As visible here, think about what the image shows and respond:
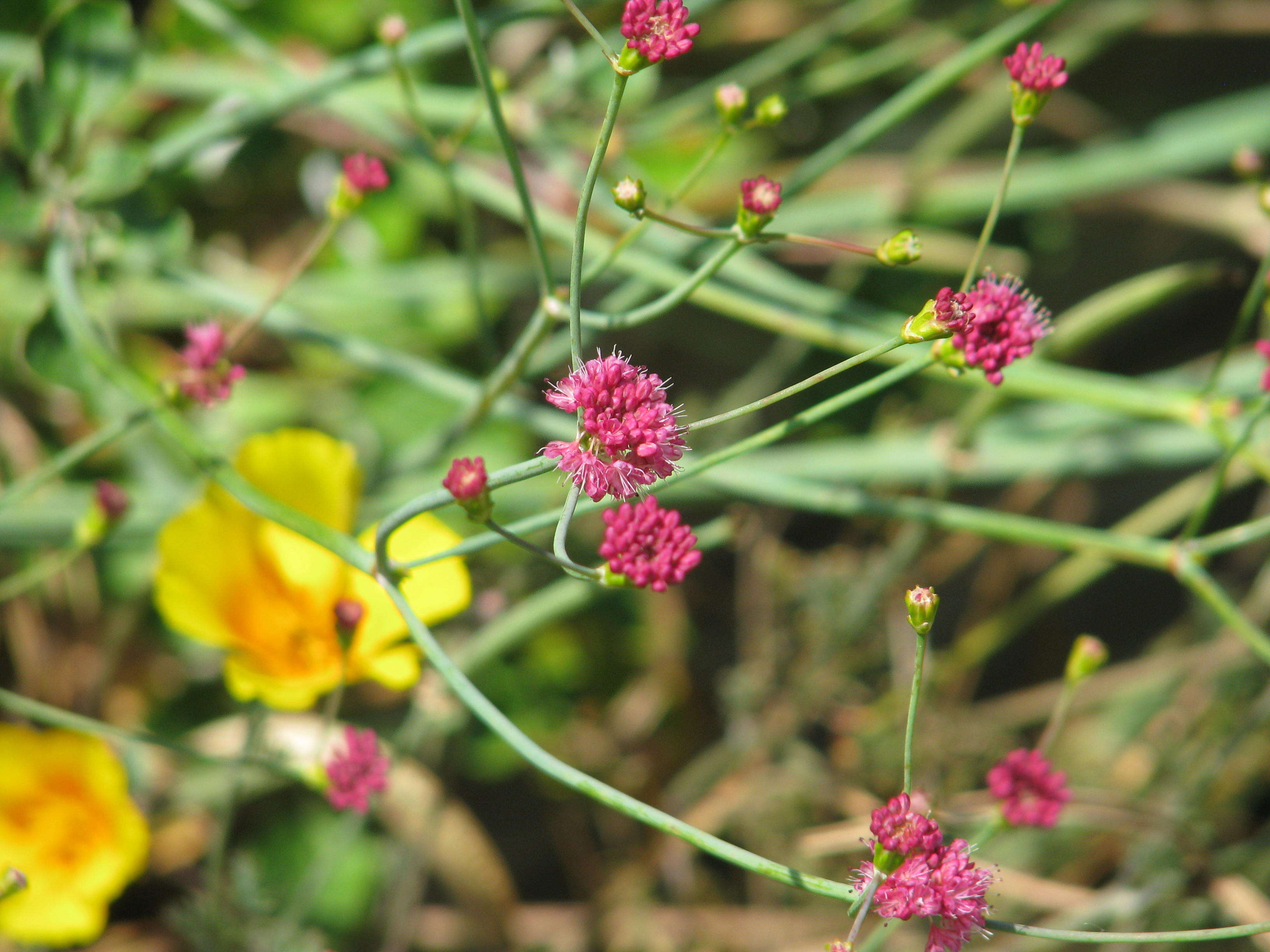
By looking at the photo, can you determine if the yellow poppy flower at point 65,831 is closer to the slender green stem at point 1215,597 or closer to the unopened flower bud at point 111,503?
the unopened flower bud at point 111,503

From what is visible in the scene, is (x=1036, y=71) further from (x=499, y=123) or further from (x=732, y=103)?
(x=499, y=123)

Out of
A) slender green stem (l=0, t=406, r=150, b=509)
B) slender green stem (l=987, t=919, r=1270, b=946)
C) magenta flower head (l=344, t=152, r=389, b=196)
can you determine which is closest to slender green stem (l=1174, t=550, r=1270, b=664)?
slender green stem (l=987, t=919, r=1270, b=946)

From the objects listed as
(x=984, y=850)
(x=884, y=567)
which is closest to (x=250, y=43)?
(x=884, y=567)

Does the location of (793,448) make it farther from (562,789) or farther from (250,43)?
(250,43)

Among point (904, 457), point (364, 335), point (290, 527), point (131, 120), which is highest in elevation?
point (131, 120)

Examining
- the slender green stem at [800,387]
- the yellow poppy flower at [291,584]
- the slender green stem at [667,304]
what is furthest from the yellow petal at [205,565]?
the slender green stem at [800,387]

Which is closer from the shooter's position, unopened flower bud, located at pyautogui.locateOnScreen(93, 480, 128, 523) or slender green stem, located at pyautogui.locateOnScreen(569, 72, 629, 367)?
slender green stem, located at pyautogui.locateOnScreen(569, 72, 629, 367)

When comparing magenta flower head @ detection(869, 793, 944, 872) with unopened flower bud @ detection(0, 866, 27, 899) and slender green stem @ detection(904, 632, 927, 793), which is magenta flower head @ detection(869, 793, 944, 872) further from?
unopened flower bud @ detection(0, 866, 27, 899)
